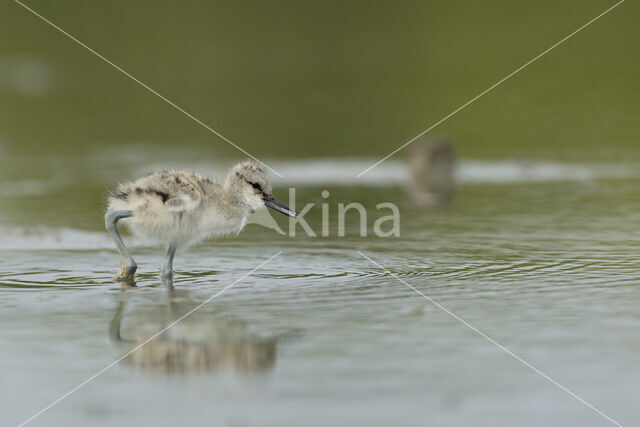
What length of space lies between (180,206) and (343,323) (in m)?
1.79

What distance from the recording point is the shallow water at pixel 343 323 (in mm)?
3984

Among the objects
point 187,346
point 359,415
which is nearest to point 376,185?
point 187,346

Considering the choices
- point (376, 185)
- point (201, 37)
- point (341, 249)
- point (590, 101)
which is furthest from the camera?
point (201, 37)

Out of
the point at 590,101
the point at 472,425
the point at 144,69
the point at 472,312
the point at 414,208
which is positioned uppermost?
the point at 144,69

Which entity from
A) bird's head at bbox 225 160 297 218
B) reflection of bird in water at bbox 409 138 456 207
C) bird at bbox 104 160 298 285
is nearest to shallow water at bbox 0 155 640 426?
bird at bbox 104 160 298 285

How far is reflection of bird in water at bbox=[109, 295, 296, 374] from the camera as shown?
4523 mm

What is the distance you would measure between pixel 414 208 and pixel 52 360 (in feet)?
16.9

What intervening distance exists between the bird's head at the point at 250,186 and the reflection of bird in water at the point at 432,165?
3.74 meters

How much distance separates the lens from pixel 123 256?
662 cm

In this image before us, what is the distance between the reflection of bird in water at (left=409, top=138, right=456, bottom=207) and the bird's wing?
4265 millimetres

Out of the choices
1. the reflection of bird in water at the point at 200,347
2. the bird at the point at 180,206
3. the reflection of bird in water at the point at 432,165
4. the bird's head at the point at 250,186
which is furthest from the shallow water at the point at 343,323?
the reflection of bird in water at the point at 432,165

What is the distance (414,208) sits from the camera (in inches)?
368

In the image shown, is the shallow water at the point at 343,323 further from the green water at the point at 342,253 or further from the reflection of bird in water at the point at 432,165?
the reflection of bird in water at the point at 432,165

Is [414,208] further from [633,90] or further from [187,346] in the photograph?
[633,90]
